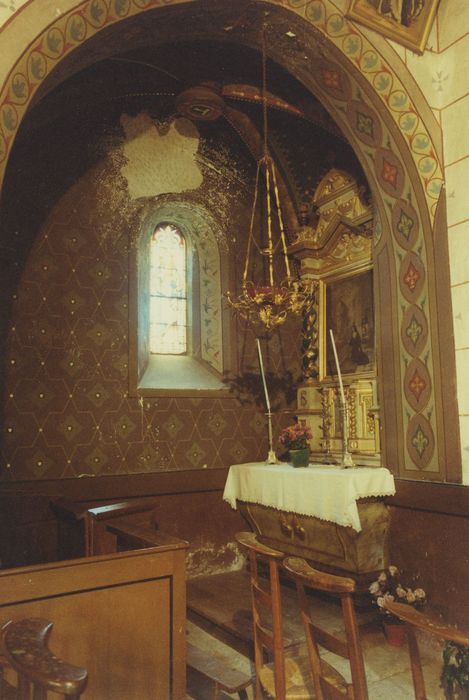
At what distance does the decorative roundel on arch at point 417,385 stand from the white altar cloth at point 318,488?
602mm

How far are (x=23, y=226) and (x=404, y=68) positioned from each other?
356 centimetres

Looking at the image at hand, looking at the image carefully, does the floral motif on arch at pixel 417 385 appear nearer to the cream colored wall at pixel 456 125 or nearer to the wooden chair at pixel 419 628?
the cream colored wall at pixel 456 125

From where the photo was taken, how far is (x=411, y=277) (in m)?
4.86

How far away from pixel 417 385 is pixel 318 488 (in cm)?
113

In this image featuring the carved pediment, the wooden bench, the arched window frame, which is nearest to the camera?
the wooden bench

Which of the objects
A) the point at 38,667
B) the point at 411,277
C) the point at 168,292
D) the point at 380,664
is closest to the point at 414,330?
the point at 411,277

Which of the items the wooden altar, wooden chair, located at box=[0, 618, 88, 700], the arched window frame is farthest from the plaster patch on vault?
wooden chair, located at box=[0, 618, 88, 700]

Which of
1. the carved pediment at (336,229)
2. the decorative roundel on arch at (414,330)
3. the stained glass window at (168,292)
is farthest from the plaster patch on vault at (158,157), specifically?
the decorative roundel on arch at (414,330)

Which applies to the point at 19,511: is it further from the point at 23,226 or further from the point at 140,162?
the point at 140,162

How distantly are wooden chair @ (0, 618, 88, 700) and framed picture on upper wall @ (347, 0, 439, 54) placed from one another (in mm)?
4626

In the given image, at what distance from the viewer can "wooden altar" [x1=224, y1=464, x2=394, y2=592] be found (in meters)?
4.63

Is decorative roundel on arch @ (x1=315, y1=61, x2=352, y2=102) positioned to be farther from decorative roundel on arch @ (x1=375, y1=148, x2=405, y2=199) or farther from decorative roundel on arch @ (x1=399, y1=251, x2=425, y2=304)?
decorative roundel on arch @ (x1=399, y1=251, x2=425, y2=304)

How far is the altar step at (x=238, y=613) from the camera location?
4.34m

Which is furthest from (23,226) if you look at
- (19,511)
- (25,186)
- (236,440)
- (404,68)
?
(404,68)
